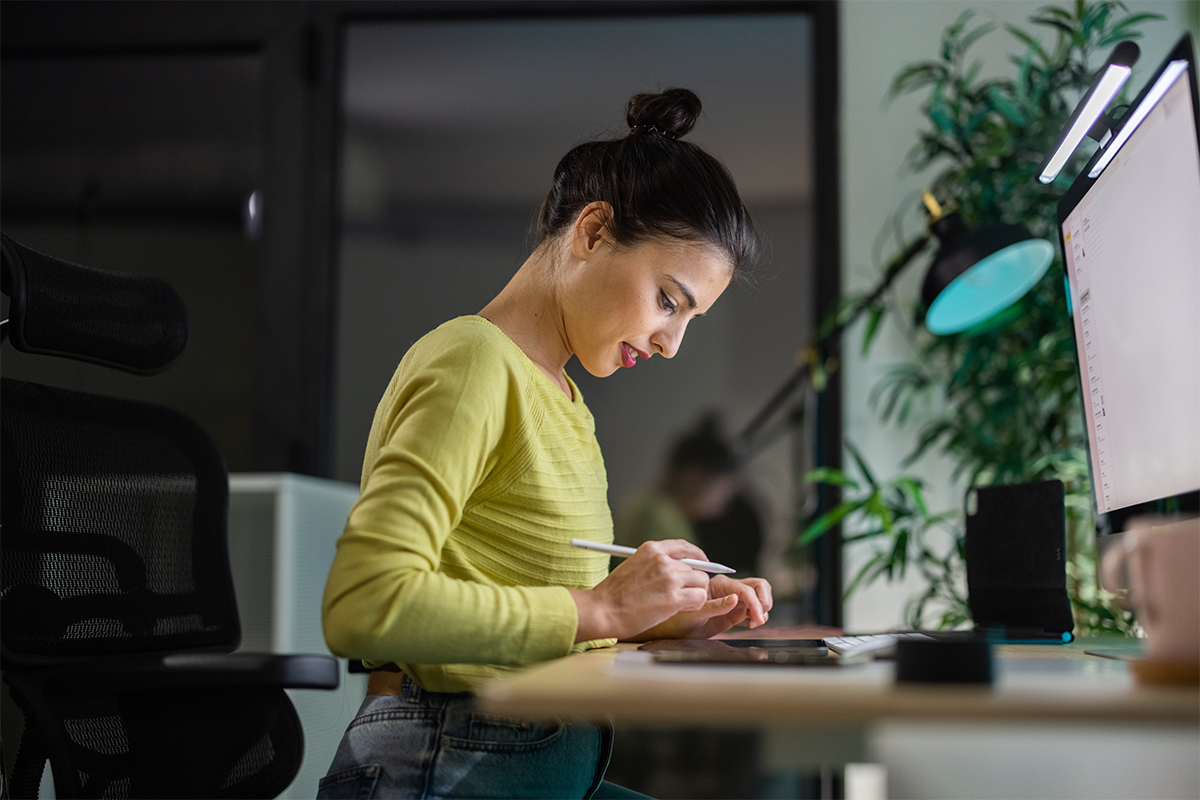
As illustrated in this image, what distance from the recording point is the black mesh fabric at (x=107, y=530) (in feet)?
3.34

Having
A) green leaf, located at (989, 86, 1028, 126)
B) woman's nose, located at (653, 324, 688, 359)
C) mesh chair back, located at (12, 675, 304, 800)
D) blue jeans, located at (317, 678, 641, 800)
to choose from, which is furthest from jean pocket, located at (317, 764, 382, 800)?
green leaf, located at (989, 86, 1028, 126)

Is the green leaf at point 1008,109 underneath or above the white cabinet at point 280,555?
above

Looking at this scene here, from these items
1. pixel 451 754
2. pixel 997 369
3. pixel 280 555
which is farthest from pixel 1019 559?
pixel 280 555

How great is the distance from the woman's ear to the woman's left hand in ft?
1.24

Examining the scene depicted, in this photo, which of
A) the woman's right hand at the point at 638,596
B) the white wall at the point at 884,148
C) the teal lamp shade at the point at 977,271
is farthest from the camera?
the white wall at the point at 884,148

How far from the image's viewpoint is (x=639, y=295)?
1.06m

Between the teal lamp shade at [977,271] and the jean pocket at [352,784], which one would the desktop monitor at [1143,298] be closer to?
the teal lamp shade at [977,271]

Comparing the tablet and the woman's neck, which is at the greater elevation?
the woman's neck

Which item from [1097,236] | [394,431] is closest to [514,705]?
[394,431]

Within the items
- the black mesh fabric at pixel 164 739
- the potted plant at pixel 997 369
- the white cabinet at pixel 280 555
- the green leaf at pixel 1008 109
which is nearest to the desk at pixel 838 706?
the black mesh fabric at pixel 164 739

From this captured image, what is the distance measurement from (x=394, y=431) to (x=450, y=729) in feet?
0.89

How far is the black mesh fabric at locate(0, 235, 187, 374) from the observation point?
981 mm

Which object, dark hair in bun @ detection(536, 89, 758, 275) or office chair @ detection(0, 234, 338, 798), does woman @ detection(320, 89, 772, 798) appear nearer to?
dark hair in bun @ detection(536, 89, 758, 275)

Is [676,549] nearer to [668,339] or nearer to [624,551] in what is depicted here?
[624,551]
